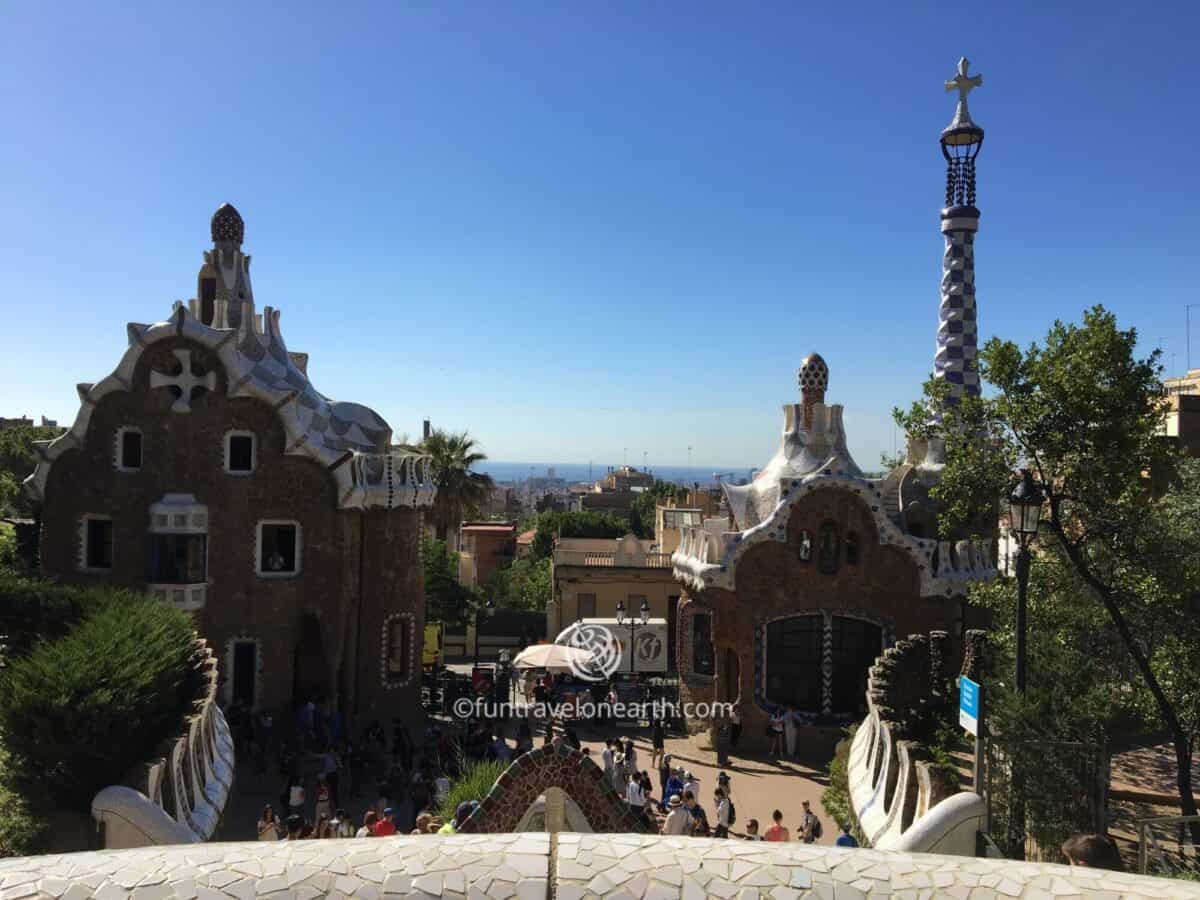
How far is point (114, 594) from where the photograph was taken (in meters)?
15.2

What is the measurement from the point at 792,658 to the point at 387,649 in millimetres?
9684

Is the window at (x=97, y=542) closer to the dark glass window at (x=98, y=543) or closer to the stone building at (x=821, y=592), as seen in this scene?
the dark glass window at (x=98, y=543)

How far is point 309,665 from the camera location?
78.3 feet

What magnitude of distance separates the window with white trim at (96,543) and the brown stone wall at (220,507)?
0.56ft

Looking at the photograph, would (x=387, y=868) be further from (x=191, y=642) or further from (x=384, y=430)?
(x=384, y=430)

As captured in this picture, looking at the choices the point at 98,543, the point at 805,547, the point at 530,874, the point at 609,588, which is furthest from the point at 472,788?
the point at 609,588

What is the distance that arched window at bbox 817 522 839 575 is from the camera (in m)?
21.2

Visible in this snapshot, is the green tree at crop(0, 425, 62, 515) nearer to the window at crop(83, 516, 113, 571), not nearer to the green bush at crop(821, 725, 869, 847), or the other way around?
the window at crop(83, 516, 113, 571)

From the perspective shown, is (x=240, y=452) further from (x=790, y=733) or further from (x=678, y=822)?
(x=678, y=822)

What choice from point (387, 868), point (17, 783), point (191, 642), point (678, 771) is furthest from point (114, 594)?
point (387, 868)

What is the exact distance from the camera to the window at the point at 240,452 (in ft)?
71.3

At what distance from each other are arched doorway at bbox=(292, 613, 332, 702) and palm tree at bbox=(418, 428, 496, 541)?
1173cm

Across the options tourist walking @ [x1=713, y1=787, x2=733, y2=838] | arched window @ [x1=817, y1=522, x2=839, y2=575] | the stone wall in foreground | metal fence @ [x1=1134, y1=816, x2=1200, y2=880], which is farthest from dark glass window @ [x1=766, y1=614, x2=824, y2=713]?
the stone wall in foreground

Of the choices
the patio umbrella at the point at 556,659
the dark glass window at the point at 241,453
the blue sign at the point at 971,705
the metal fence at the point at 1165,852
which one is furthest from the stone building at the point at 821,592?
the blue sign at the point at 971,705
